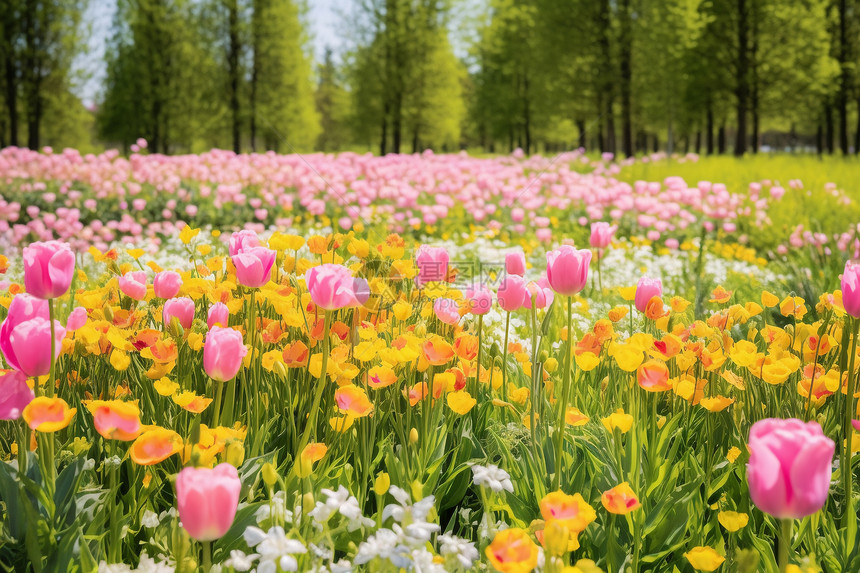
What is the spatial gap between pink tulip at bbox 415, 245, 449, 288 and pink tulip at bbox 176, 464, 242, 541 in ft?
3.96

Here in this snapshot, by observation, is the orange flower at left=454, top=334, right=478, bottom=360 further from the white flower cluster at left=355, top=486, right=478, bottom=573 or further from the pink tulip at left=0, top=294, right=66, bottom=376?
the pink tulip at left=0, top=294, right=66, bottom=376

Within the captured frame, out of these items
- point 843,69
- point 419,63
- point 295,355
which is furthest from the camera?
point 843,69

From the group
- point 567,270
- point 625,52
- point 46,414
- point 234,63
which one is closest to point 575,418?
point 567,270

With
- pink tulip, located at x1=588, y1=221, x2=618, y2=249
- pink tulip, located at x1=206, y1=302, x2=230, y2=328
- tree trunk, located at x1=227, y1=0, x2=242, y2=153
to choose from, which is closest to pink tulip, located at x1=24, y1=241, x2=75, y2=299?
pink tulip, located at x1=206, y1=302, x2=230, y2=328

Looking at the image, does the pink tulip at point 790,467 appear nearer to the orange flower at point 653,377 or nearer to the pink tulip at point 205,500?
the orange flower at point 653,377

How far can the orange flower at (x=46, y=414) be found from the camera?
1045 millimetres

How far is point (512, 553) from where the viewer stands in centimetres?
91

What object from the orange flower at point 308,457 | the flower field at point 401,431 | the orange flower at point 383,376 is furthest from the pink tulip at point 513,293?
the orange flower at point 308,457

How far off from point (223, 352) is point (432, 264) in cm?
94

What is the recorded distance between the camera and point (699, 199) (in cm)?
671

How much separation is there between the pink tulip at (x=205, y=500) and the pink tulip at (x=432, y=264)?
121cm

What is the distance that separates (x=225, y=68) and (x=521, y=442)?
75.5 ft

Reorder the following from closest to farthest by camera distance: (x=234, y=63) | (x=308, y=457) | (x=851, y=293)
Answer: (x=308, y=457) < (x=851, y=293) < (x=234, y=63)

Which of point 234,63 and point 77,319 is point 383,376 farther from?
point 234,63
